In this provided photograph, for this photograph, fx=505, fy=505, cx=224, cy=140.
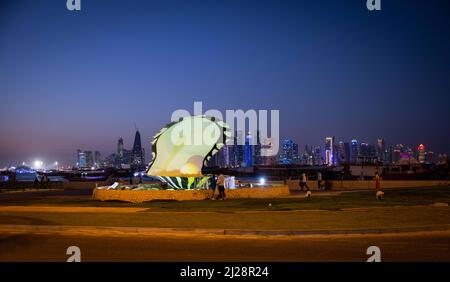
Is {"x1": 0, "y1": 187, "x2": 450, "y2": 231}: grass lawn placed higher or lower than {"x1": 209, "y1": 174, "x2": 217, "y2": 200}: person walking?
lower

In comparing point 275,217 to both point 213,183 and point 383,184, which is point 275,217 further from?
point 383,184

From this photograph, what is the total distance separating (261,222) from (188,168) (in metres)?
15.9

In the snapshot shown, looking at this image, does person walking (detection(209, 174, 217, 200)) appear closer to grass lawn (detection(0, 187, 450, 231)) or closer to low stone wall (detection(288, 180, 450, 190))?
grass lawn (detection(0, 187, 450, 231))

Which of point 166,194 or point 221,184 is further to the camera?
point 166,194

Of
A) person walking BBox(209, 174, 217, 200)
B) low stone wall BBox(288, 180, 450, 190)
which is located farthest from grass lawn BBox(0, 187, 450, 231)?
low stone wall BBox(288, 180, 450, 190)

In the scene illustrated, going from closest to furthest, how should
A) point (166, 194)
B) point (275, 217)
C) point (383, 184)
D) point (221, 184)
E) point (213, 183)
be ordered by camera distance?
1. point (275, 217)
2. point (221, 184)
3. point (166, 194)
4. point (213, 183)
5. point (383, 184)

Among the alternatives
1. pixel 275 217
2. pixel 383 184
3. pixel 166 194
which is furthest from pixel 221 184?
pixel 383 184

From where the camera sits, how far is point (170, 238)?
14.1 metres

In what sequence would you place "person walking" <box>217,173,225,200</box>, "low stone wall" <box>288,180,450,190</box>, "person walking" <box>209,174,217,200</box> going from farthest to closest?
"low stone wall" <box>288,180,450,190</box>
"person walking" <box>209,174,217,200</box>
"person walking" <box>217,173,225,200</box>

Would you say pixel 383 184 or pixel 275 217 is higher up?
pixel 275 217

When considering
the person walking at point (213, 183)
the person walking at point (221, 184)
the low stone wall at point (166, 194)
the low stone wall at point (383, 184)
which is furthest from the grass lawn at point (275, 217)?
the low stone wall at point (383, 184)

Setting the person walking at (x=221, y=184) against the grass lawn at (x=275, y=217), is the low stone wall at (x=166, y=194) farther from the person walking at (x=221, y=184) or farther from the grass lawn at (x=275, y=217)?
the grass lawn at (x=275, y=217)
